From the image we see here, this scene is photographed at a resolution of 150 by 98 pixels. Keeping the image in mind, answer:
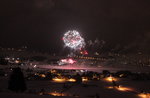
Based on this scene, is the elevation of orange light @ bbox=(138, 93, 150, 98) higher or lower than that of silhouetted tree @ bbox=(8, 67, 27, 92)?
lower

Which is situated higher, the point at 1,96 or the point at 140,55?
the point at 140,55

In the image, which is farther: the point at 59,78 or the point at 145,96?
the point at 59,78

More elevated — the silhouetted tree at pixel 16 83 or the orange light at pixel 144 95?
the silhouetted tree at pixel 16 83

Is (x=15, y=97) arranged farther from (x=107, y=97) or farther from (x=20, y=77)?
(x=107, y=97)

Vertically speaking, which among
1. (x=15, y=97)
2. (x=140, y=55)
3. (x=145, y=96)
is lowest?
(x=145, y=96)

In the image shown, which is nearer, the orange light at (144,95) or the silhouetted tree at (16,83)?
the silhouetted tree at (16,83)

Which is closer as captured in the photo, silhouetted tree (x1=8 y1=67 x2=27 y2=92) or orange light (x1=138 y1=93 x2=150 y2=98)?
silhouetted tree (x1=8 y1=67 x2=27 y2=92)

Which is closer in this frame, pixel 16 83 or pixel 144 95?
pixel 16 83

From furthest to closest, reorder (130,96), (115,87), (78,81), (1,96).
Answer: (78,81) < (115,87) < (130,96) < (1,96)

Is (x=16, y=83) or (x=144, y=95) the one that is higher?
(x=16, y=83)

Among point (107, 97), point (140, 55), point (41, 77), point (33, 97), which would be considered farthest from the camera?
point (140, 55)

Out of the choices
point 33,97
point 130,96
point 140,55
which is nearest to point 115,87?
point 130,96
